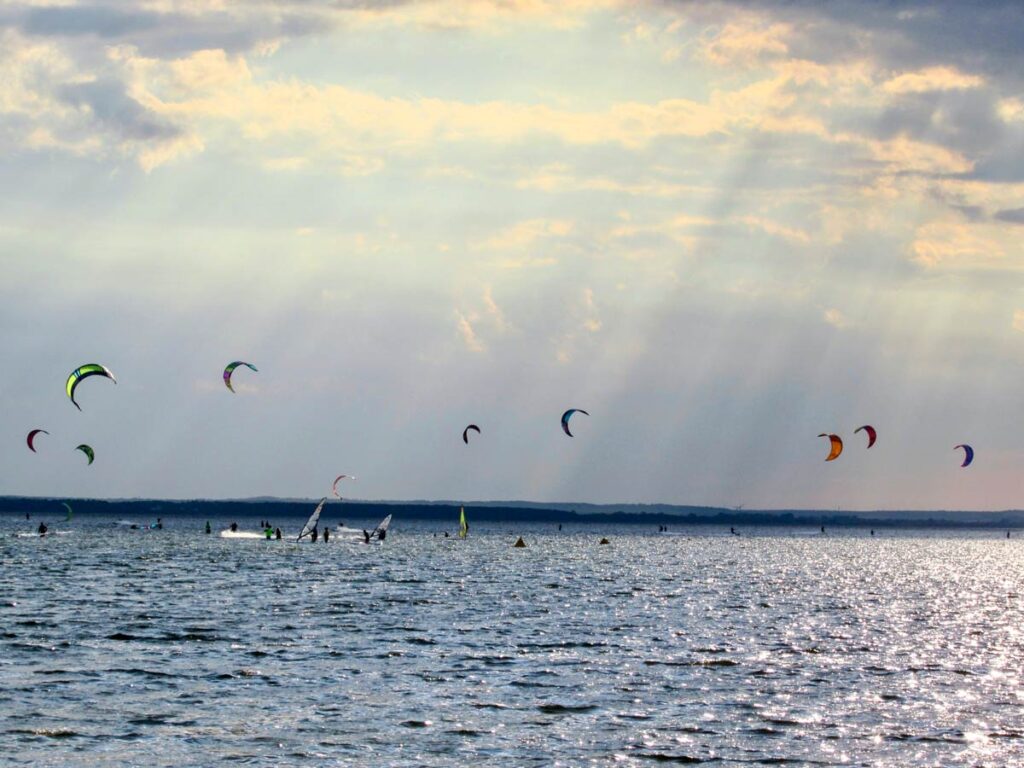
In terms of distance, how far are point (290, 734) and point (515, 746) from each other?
12.6 ft

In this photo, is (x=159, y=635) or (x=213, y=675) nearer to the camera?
(x=213, y=675)

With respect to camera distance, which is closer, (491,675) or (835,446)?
(491,675)

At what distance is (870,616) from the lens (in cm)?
4859

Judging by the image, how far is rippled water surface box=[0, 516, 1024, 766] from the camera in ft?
71.8

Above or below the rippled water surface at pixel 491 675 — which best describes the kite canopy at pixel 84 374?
above

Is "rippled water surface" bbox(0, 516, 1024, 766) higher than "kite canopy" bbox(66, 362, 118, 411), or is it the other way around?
"kite canopy" bbox(66, 362, 118, 411)

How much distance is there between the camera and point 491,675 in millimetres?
29516

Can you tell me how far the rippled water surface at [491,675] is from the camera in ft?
71.8

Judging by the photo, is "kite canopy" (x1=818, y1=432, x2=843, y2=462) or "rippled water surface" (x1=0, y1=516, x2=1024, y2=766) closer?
"rippled water surface" (x1=0, y1=516, x2=1024, y2=766)

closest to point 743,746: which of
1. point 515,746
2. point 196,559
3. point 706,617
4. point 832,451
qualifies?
point 515,746

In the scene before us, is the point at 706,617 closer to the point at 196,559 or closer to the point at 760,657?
the point at 760,657

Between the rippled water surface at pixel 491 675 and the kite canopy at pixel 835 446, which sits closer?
the rippled water surface at pixel 491 675

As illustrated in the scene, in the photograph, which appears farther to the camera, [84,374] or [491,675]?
[84,374]

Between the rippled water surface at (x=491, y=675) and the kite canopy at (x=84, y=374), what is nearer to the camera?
the rippled water surface at (x=491, y=675)
